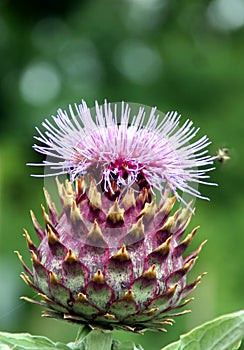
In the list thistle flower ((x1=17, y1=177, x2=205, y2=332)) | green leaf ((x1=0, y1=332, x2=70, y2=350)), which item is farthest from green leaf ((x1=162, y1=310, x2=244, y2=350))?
green leaf ((x1=0, y1=332, x2=70, y2=350))

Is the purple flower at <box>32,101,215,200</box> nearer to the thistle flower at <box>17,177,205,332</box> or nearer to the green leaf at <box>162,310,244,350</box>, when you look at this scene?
the thistle flower at <box>17,177,205,332</box>

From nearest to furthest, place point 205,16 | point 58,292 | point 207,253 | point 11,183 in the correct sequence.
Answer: point 58,292 < point 207,253 < point 11,183 < point 205,16

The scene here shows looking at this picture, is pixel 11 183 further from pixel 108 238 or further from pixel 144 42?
pixel 108 238

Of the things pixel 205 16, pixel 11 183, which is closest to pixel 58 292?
pixel 11 183

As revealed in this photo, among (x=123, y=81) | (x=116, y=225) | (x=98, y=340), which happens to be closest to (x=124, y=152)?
(x=116, y=225)

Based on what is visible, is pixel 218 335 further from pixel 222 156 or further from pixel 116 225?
pixel 222 156

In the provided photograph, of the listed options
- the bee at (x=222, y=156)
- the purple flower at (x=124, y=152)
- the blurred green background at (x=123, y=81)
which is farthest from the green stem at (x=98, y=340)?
the blurred green background at (x=123, y=81)

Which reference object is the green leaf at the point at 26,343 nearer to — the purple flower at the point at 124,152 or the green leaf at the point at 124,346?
the green leaf at the point at 124,346
